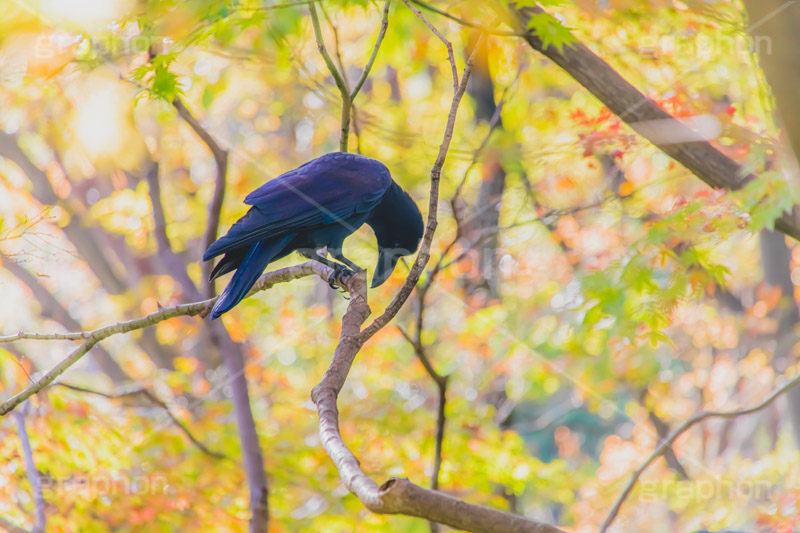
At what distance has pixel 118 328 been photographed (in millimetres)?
2674

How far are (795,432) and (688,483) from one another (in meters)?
1.20

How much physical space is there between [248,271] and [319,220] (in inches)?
27.1

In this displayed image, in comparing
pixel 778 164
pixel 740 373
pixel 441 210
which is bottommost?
pixel 778 164

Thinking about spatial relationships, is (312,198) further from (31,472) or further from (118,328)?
(31,472)

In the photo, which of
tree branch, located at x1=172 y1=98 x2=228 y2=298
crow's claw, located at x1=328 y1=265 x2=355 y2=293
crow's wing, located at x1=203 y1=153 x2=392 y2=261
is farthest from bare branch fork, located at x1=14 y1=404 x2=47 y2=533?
crow's claw, located at x1=328 y1=265 x2=355 y2=293

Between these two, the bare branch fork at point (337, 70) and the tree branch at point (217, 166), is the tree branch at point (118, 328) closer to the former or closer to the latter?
the bare branch fork at point (337, 70)

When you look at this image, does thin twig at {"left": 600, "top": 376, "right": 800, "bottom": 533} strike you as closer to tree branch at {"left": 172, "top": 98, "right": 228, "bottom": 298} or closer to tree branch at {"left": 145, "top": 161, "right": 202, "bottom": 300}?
tree branch at {"left": 172, "top": 98, "right": 228, "bottom": 298}

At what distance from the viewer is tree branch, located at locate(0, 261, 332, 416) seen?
246 cm

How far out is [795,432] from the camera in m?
6.46

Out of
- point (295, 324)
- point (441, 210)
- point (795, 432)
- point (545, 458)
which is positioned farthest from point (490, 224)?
point (545, 458)

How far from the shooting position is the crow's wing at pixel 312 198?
328 cm

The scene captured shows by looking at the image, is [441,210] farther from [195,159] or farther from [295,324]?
[195,159]

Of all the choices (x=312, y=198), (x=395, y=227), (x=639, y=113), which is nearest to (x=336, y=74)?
(x=312, y=198)

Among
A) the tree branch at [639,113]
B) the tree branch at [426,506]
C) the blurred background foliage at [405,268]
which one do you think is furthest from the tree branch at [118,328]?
the tree branch at [639,113]
